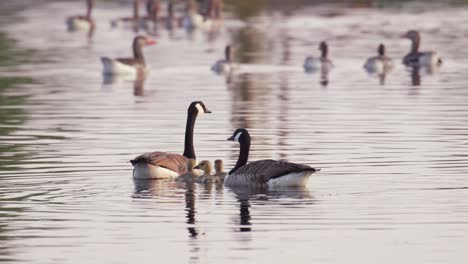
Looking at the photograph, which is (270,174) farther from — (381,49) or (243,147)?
(381,49)

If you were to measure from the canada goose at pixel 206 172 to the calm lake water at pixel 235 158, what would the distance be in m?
0.28

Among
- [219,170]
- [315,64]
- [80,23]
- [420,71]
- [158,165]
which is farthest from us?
[80,23]

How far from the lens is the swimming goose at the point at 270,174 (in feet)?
70.1

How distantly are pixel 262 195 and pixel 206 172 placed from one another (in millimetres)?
2040

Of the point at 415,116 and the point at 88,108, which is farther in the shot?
the point at 88,108

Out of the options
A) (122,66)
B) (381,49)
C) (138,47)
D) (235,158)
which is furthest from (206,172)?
(138,47)

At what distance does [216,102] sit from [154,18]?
43.0 metres

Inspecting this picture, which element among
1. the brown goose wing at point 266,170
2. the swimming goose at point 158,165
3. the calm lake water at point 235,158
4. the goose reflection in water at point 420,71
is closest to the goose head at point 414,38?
the calm lake water at point 235,158

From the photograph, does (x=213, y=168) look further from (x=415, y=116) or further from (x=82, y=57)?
(x=82, y=57)

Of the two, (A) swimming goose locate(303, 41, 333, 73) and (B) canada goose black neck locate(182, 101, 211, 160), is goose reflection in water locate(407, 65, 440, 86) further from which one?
(B) canada goose black neck locate(182, 101, 211, 160)

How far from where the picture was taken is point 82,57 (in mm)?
54344

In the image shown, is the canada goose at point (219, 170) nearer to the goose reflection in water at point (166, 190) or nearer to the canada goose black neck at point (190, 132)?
the goose reflection in water at point (166, 190)

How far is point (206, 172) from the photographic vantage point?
23188 millimetres

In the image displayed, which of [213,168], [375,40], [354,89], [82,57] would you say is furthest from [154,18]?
[213,168]
